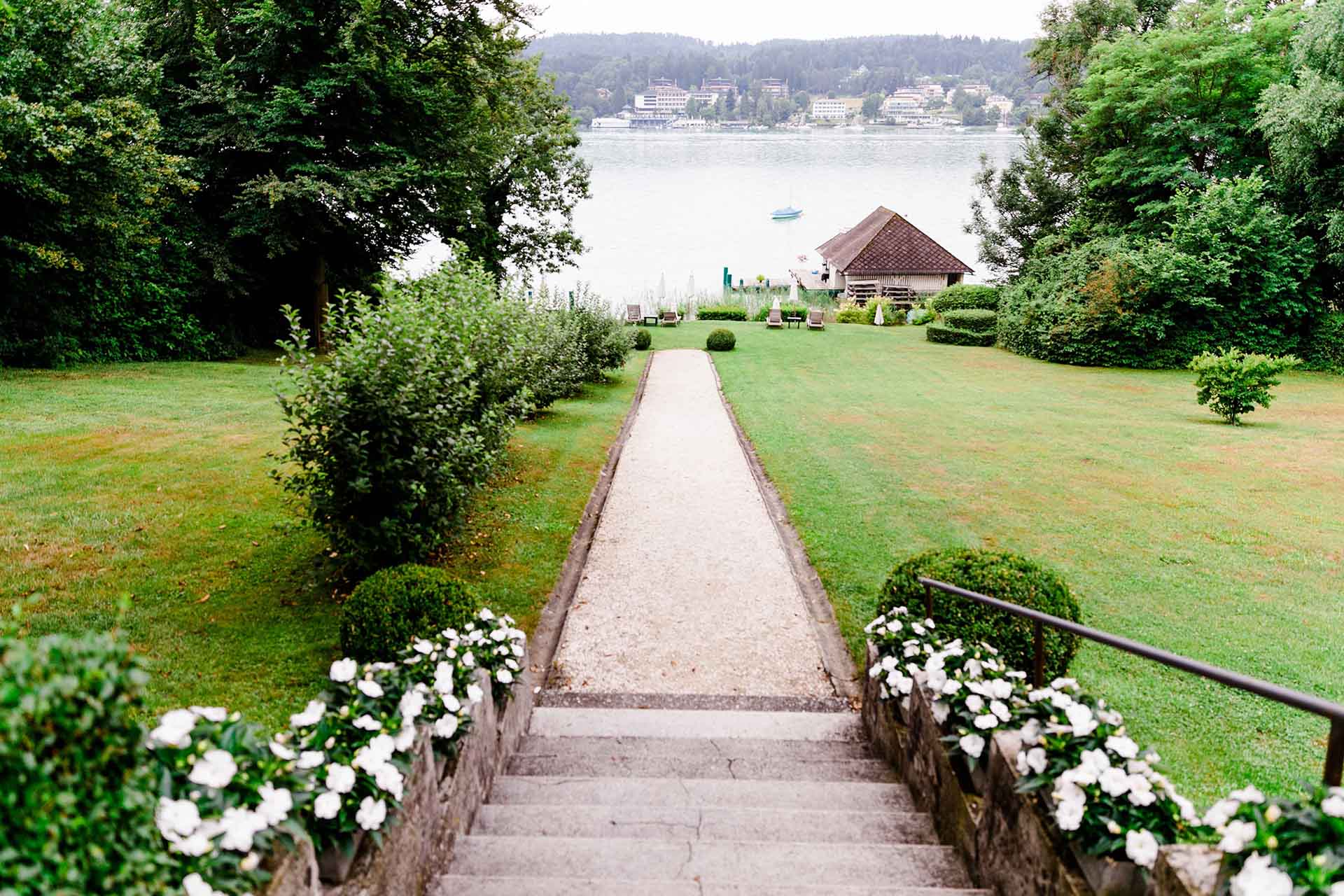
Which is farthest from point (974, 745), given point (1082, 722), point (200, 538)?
point (200, 538)

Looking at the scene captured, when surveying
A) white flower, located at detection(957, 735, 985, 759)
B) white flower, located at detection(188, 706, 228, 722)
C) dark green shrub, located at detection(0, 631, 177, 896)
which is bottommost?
white flower, located at detection(957, 735, 985, 759)

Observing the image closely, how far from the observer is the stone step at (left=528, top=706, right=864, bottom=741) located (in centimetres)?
598

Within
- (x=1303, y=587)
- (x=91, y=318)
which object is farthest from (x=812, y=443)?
(x=91, y=318)

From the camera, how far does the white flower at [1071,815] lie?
304 cm

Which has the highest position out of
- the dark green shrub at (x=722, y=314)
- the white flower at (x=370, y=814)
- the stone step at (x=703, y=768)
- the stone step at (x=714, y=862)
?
the white flower at (x=370, y=814)

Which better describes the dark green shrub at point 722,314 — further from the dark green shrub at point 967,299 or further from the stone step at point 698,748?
the stone step at point 698,748

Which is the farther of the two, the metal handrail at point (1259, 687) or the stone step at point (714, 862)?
the stone step at point (714, 862)

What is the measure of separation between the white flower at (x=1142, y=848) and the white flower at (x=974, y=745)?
3.69ft

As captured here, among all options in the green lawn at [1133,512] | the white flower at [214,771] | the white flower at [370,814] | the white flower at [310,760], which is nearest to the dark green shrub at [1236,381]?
the green lawn at [1133,512]

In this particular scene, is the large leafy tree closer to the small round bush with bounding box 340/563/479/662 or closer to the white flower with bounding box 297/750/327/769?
the small round bush with bounding box 340/563/479/662

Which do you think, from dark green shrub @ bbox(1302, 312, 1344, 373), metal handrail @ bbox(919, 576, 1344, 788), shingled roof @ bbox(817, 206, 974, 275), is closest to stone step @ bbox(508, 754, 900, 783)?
metal handrail @ bbox(919, 576, 1344, 788)

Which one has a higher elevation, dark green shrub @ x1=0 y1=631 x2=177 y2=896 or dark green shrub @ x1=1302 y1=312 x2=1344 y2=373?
dark green shrub @ x1=0 y1=631 x2=177 y2=896

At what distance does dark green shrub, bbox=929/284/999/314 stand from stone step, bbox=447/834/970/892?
3466 cm

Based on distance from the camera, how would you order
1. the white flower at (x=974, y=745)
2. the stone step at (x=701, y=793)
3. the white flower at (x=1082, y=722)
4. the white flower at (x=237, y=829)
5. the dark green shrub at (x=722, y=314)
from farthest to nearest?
1. the dark green shrub at (x=722, y=314)
2. the stone step at (x=701, y=793)
3. the white flower at (x=974, y=745)
4. the white flower at (x=1082, y=722)
5. the white flower at (x=237, y=829)
